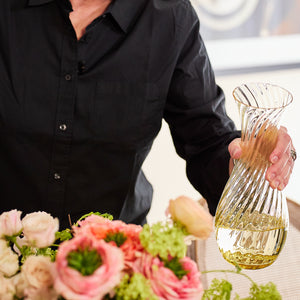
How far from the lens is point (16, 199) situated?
1225mm

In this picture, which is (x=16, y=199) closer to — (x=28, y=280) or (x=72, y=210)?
(x=72, y=210)

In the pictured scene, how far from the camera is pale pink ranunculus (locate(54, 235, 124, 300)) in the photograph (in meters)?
0.42

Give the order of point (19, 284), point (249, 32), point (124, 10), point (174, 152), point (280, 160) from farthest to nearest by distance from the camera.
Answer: point (174, 152) < point (249, 32) < point (124, 10) < point (280, 160) < point (19, 284)

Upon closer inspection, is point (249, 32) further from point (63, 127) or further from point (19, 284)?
point (19, 284)

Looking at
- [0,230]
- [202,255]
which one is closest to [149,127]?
[202,255]

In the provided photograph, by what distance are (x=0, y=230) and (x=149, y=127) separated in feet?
2.22

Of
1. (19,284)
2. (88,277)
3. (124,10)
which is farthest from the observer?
(124,10)

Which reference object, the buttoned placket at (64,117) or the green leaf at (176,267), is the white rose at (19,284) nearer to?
the green leaf at (176,267)

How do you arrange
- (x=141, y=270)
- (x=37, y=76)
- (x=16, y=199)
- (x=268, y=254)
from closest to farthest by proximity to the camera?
(x=141, y=270)
(x=268, y=254)
(x=37, y=76)
(x=16, y=199)

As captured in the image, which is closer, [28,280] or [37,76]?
[28,280]

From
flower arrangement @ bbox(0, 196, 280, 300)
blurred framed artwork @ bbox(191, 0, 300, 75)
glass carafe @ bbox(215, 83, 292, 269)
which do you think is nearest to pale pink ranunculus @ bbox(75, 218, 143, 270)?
flower arrangement @ bbox(0, 196, 280, 300)

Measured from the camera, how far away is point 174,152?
2105mm

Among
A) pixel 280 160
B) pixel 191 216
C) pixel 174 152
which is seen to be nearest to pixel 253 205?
pixel 280 160

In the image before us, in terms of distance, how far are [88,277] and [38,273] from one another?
0.31ft
